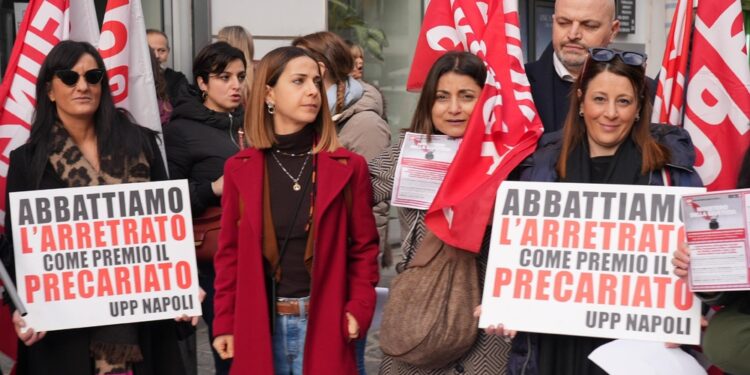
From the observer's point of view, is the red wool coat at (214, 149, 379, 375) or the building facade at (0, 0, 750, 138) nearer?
the red wool coat at (214, 149, 379, 375)

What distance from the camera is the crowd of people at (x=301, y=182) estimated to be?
155 inches

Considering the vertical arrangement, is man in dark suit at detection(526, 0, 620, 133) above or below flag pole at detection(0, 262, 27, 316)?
above

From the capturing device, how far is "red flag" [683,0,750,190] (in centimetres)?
447

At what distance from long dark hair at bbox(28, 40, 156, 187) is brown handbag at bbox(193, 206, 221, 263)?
0.86 metres

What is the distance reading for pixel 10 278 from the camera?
4.25 meters

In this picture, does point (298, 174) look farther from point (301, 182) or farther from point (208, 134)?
point (208, 134)

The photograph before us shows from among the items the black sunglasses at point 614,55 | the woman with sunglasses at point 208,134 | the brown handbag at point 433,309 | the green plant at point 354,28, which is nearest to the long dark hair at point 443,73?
the brown handbag at point 433,309

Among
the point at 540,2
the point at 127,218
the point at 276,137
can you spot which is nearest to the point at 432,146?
the point at 276,137

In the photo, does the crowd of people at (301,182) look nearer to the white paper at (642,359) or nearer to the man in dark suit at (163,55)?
the white paper at (642,359)

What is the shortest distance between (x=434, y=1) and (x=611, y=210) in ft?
5.01

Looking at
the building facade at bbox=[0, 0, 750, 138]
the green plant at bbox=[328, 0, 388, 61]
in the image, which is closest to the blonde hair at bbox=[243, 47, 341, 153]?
the building facade at bbox=[0, 0, 750, 138]

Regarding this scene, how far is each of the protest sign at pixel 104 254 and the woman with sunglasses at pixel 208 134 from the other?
2.76 feet

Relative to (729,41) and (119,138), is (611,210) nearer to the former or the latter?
(729,41)

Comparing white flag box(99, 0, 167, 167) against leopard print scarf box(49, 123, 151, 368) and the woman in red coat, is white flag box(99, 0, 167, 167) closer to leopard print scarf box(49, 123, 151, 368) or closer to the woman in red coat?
leopard print scarf box(49, 123, 151, 368)
